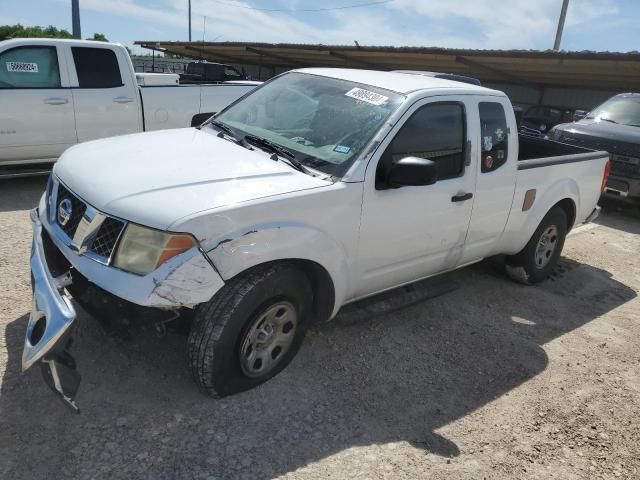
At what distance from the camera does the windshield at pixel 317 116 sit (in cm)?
334

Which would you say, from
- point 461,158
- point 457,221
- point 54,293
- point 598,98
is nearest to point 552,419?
point 457,221

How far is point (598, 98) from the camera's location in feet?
57.0

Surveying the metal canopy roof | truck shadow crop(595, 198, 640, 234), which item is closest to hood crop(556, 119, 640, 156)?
truck shadow crop(595, 198, 640, 234)

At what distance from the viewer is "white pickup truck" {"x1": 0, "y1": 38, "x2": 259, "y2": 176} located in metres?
6.41

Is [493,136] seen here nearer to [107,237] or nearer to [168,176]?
[168,176]

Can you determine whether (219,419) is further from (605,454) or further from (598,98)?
(598,98)

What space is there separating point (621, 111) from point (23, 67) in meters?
9.46

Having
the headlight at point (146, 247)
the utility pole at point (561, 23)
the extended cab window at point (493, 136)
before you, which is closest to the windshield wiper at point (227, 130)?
the headlight at point (146, 247)

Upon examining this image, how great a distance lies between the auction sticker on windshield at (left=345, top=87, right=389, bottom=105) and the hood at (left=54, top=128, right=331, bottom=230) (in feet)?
2.61

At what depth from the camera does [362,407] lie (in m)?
3.16

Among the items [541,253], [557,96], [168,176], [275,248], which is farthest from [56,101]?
[557,96]

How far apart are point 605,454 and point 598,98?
56.1 ft

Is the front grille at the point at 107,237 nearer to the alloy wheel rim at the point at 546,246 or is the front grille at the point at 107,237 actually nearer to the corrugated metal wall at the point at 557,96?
the alloy wheel rim at the point at 546,246

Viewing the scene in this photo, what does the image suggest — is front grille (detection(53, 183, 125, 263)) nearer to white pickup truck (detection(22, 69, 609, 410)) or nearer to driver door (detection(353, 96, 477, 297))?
white pickup truck (detection(22, 69, 609, 410))
